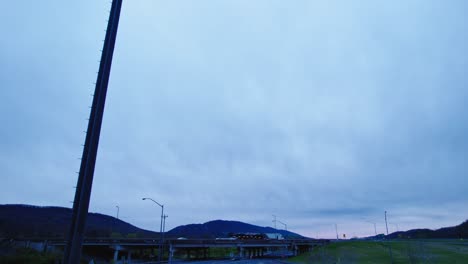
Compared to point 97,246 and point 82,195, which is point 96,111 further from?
point 97,246

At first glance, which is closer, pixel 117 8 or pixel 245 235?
pixel 117 8

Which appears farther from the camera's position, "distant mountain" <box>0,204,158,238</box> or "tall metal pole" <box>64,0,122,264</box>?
"distant mountain" <box>0,204,158,238</box>

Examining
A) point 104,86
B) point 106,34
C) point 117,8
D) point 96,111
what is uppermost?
point 117,8

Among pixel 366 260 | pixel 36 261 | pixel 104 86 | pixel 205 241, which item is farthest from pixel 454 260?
pixel 205 241

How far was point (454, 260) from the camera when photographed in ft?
205

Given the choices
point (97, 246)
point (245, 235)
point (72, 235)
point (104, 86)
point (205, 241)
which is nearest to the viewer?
point (72, 235)

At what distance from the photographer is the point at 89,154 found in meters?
11.1

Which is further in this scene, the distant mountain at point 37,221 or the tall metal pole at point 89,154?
the distant mountain at point 37,221

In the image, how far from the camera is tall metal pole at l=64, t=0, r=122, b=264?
10.2m

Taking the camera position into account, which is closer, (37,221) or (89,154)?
(89,154)

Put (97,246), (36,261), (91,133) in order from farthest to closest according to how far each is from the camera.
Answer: (97,246), (36,261), (91,133)

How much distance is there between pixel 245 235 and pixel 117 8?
636ft

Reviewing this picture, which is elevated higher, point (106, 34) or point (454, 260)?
point (106, 34)

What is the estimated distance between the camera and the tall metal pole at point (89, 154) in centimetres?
1020
